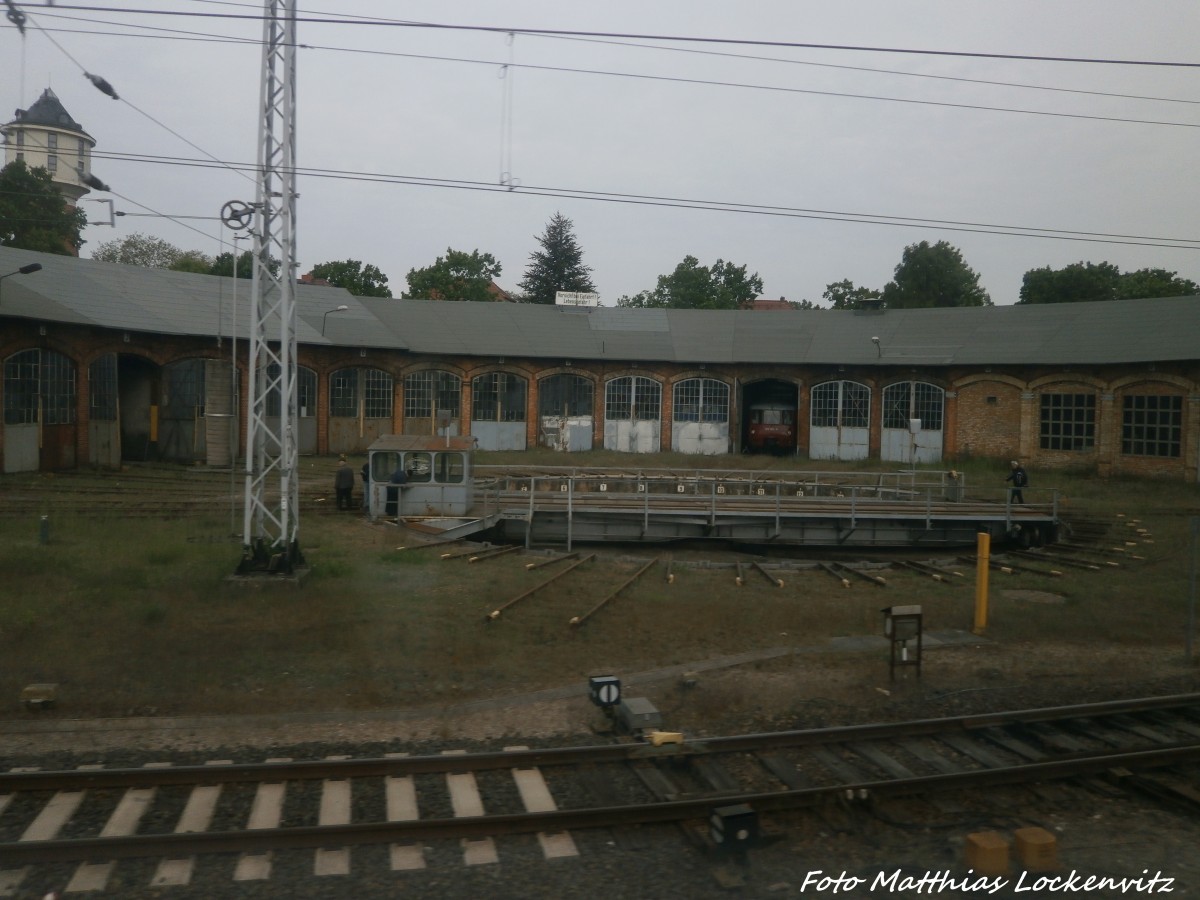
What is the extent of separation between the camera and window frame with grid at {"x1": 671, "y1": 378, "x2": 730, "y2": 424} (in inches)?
1511

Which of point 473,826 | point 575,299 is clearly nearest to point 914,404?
point 575,299

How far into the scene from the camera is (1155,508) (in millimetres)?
24812

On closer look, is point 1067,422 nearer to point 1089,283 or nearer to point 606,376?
point 606,376

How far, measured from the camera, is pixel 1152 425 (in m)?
30.5

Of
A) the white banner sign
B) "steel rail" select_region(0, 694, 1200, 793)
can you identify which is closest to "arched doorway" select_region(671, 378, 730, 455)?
the white banner sign

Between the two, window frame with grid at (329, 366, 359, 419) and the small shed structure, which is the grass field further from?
window frame with grid at (329, 366, 359, 419)

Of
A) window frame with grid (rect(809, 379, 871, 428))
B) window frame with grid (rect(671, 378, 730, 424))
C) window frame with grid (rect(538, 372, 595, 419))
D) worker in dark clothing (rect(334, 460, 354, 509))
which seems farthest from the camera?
window frame with grid (rect(671, 378, 730, 424))

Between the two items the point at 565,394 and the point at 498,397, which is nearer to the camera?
the point at 498,397

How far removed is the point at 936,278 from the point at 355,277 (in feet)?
149

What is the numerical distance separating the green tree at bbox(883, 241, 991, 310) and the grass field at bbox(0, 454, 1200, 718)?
59063 millimetres

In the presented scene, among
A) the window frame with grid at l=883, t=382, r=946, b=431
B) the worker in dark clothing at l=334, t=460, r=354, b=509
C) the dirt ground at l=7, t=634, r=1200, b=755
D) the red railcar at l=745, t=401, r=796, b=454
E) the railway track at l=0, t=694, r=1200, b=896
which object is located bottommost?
the dirt ground at l=7, t=634, r=1200, b=755

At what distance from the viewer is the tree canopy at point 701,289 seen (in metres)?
79.4

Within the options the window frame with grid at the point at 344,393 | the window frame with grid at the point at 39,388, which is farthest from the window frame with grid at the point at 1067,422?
the window frame with grid at the point at 39,388

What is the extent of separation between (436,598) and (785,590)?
5.84 m
